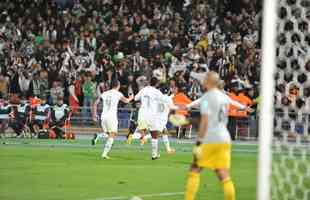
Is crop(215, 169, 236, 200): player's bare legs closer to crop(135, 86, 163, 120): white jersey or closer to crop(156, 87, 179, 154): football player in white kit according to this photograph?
crop(156, 87, 179, 154): football player in white kit

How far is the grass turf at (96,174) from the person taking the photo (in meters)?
14.6

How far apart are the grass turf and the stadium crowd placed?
207 inches

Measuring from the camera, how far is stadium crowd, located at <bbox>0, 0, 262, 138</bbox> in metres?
30.2

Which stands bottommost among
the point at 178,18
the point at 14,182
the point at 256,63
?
the point at 14,182

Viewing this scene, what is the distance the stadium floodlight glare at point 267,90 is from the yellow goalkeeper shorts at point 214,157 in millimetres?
3523

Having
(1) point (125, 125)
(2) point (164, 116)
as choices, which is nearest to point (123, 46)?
(1) point (125, 125)

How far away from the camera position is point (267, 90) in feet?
27.6

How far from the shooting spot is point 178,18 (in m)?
33.4

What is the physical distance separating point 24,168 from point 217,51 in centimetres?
1363

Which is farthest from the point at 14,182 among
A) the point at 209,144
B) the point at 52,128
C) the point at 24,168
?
the point at 52,128

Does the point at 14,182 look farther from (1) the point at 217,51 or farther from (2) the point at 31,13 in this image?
(2) the point at 31,13

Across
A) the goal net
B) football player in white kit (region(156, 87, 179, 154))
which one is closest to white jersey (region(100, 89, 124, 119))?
football player in white kit (region(156, 87, 179, 154))

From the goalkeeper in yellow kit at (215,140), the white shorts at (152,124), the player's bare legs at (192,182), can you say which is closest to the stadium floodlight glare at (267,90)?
the goalkeeper in yellow kit at (215,140)

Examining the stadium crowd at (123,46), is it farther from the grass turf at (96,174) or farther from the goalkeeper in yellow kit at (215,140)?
the goalkeeper in yellow kit at (215,140)
